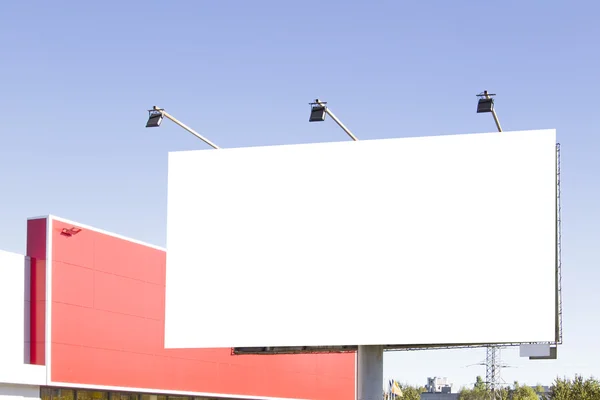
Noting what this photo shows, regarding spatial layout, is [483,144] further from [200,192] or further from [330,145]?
[200,192]


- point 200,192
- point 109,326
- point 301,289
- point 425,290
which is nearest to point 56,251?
point 109,326

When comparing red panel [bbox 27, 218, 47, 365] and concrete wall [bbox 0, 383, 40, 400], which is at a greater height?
red panel [bbox 27, 218, 47, 365]

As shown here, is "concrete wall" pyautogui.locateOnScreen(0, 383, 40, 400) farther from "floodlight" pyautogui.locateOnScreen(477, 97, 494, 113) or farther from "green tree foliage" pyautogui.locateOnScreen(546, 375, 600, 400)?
"green tree foliage" pyautogui.locateOnScreen(546, 375, 600, 400)

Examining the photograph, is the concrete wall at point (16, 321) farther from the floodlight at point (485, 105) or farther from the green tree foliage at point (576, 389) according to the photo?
the green tree foliage at point (576, 389)

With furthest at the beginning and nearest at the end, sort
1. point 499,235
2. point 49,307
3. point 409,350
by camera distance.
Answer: point 49,307 < point 409,350 < point 499,235

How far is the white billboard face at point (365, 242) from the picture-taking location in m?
20.9

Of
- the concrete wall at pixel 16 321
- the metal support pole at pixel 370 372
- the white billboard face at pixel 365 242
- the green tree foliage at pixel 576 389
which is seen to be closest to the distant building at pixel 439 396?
the green tree foliage at pixel 576 389

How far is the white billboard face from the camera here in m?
20.9

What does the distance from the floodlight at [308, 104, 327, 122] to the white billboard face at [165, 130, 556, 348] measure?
24.4 inches

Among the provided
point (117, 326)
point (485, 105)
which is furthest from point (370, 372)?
point (117, 326)

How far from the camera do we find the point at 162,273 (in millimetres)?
36469

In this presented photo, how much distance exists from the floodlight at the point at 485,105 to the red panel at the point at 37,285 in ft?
47.8

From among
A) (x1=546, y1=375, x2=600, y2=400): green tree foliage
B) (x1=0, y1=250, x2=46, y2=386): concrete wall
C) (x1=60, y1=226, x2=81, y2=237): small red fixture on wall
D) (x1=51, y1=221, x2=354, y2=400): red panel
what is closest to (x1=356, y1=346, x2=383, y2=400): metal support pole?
(x1=0, y1=250, x2=46, y2=386): concrete wall

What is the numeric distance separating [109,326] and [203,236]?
10.9 metres
